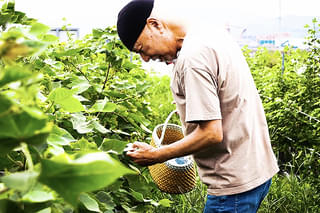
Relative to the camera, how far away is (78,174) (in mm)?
466

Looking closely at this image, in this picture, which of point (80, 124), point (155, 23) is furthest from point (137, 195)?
point (155, 23)

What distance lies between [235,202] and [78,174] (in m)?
1.51

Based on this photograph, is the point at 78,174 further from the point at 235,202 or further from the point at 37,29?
the point at 235,202

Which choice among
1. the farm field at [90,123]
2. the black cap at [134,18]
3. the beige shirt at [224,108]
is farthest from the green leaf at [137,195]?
the black cap at [134,18]

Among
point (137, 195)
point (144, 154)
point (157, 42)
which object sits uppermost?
point (157, 42)

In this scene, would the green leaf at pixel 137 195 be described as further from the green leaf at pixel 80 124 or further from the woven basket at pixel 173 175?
the green leaf at pixel 80 124

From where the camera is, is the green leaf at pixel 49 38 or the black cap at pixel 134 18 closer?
the green leaf at pixel 49 38

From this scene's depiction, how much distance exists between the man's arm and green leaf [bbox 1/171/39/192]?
48.3 inches

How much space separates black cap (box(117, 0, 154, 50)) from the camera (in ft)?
6.07

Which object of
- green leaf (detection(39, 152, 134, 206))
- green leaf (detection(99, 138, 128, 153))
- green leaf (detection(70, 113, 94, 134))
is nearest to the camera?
green leaf (detection(39, 152, 134, 206))

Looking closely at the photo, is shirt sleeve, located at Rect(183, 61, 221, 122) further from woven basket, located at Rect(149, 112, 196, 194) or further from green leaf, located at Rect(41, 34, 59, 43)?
green leaf, located at Rect(41, 34, 59, 43)

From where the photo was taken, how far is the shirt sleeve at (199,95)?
1.66 m

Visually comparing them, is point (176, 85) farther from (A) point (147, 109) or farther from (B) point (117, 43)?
(A) point (147, 109)

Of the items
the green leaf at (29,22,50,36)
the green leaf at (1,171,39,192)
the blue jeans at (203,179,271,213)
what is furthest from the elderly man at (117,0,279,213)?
the green leaf at (1,171,39,192)
